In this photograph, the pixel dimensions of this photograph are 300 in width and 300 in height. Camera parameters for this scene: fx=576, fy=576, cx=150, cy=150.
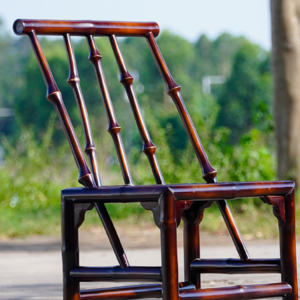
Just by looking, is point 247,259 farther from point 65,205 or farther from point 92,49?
point 92,49

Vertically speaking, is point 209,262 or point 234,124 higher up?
point 234,124

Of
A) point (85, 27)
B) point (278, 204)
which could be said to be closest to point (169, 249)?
point (278, 204)

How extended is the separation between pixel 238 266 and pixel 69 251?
1.73ft

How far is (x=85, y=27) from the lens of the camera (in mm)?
1879

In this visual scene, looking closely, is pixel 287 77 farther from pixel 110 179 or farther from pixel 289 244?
pixel 289 244

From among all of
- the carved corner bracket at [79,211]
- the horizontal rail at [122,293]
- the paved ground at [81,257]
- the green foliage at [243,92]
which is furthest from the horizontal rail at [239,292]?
the green foliage at [243,92]

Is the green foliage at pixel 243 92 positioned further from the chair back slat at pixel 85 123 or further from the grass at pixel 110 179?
the chair back slat at pixel 85 123

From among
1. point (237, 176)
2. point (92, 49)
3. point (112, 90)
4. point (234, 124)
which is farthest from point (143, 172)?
point (112, 90)

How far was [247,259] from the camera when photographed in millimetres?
1774

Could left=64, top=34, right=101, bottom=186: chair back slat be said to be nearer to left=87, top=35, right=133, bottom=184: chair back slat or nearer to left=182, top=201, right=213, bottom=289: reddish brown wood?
left=87, top=35, right=133, bottom=184: chair back slat

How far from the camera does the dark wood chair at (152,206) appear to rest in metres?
1.48

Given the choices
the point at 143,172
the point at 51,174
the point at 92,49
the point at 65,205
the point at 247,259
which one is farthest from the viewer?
the point at 51,174

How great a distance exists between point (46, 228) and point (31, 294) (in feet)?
10.1

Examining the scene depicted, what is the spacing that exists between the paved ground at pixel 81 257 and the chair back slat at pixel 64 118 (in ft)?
4.05
